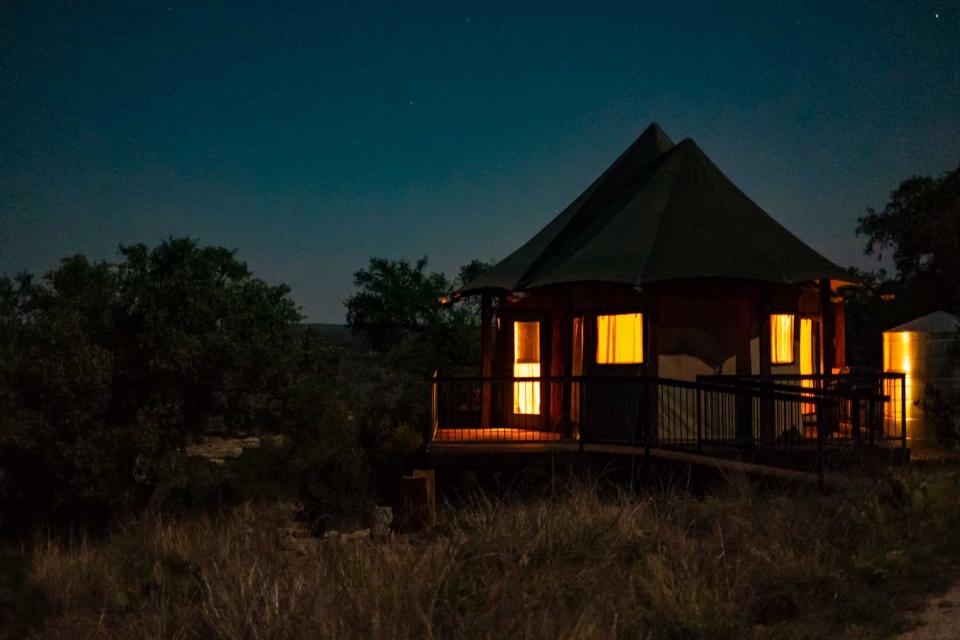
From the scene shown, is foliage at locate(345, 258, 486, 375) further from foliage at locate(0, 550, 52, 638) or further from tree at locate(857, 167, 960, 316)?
foliage at locate(0, 550, 52, 638)

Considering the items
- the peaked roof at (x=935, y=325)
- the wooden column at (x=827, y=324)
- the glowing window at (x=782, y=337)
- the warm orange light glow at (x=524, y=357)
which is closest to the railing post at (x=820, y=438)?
the glowing window at (x=782, y=337)

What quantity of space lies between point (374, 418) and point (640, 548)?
564 inches

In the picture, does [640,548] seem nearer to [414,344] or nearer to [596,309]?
[596,309]

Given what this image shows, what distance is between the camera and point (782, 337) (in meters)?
15.5

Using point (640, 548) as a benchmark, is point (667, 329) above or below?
above

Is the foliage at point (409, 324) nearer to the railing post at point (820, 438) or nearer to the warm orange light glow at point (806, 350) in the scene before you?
the warm orange light glow at point (806, 350)

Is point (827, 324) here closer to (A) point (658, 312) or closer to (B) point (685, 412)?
(B) point (685, 412)

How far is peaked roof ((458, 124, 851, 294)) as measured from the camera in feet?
47.3

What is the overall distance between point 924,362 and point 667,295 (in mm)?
5196

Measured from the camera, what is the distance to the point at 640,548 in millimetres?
6789

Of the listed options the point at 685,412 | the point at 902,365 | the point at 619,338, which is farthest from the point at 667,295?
the point at 902,365

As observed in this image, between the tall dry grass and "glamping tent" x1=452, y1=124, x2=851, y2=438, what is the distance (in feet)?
18.5

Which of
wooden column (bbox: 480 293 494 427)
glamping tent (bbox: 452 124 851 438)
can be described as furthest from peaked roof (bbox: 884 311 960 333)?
wooden column (bbox: 480 293 494 427)

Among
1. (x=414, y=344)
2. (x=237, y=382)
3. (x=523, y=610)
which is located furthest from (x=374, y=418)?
(x=523, y=610)
